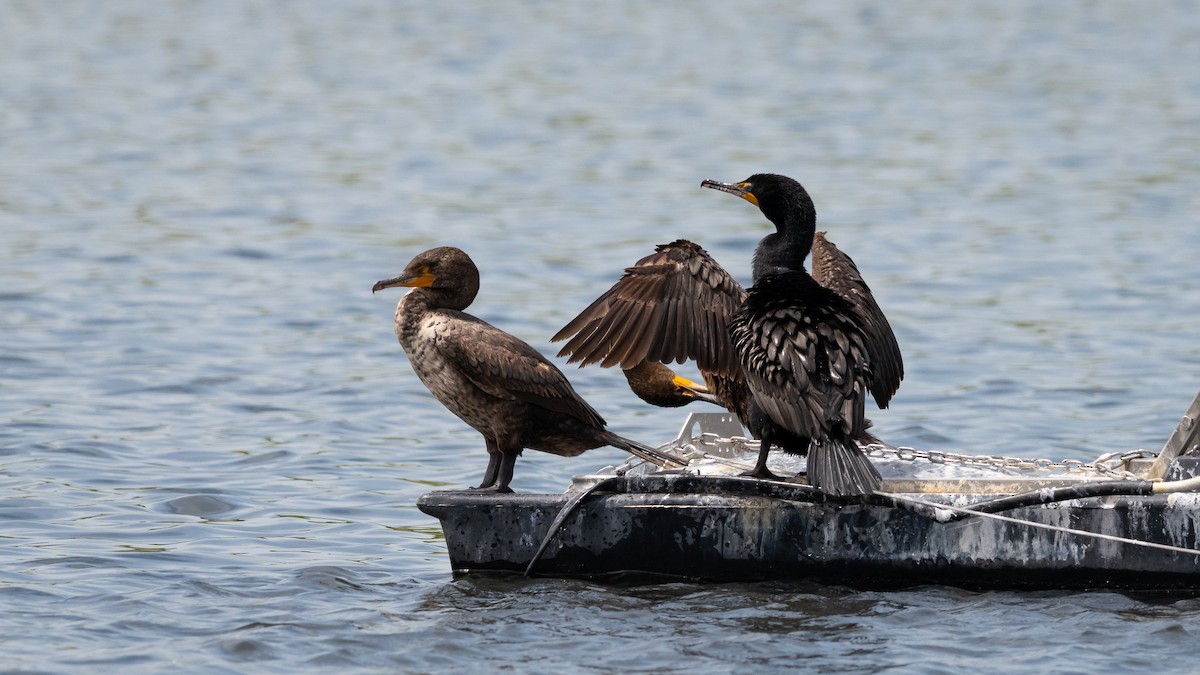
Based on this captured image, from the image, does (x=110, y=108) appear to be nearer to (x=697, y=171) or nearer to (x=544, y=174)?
(x=544, y=174)

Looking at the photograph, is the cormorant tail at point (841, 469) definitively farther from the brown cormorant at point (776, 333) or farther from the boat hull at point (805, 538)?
the boat hull at point (805, 538)

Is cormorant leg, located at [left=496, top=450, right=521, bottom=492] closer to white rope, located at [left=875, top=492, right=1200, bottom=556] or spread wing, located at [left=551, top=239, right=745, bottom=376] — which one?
spread wing, located at [left=551, top=239, right=745, bottom=376]

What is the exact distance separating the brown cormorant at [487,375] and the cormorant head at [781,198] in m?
1.21

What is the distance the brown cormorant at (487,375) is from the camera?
263 inches

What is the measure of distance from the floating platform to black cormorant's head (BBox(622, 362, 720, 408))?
1096mm

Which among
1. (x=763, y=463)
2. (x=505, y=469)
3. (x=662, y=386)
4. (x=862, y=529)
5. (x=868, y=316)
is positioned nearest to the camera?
(x=862, y=529)

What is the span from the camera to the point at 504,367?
6629 millimetres

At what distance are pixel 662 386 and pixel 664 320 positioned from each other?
0.55 metres

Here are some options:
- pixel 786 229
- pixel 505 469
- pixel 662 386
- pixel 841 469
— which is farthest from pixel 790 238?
pixel 505 469

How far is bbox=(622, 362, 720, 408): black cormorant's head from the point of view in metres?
7.86

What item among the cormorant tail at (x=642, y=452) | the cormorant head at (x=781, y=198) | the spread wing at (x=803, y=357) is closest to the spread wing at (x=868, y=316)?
the spread wing at (x=803, y=357)

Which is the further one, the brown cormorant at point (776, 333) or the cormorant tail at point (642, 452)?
the cormorant tail at point (642, 452)

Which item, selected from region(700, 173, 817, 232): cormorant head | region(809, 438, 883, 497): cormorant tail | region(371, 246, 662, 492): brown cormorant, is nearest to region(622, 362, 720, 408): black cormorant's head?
region(700, 173, 817, 232): cormorant head

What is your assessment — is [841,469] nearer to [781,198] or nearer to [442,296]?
[781,198]
